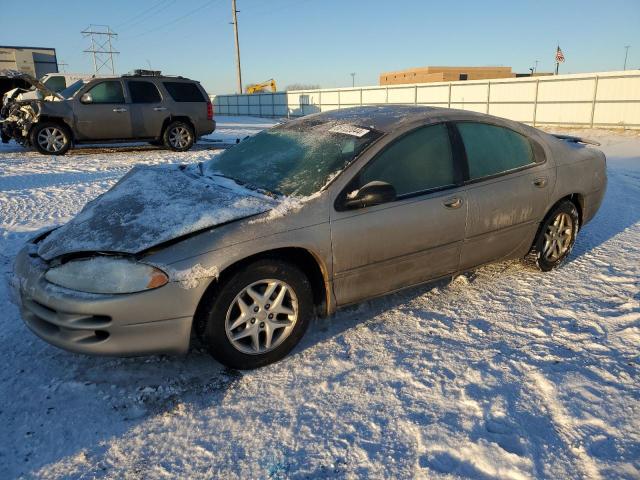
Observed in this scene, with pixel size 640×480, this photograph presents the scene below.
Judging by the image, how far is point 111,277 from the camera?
8.27ft

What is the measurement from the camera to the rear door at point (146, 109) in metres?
11.0

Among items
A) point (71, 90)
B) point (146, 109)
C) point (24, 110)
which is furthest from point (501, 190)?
point (71, 90)

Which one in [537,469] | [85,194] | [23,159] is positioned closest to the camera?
[537,469]

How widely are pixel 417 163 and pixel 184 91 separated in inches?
379

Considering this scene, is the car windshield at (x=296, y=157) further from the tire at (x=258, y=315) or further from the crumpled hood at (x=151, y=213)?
the tire at (x=258, y=315)

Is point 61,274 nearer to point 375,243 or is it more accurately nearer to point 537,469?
point 375,243

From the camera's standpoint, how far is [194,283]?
8.40 ft

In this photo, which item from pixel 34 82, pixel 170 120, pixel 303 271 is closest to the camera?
pixel 303 271

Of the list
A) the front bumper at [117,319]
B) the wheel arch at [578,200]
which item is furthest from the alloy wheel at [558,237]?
the front bumper at [117,319]

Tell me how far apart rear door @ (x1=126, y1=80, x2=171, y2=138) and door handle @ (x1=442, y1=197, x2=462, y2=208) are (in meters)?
9.45

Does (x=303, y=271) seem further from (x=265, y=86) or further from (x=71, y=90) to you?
(x=265, y=86)

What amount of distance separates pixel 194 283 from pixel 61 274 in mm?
751

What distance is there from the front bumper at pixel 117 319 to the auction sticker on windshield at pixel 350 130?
1.60m

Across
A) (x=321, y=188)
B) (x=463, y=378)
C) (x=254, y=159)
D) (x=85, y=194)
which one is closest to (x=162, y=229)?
(x=321, y=188)
